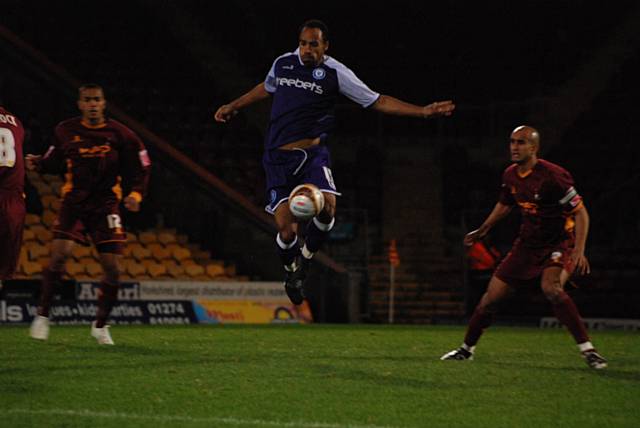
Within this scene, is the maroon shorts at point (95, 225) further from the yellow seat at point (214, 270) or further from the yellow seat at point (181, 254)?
the yellow seat at point (181, 254)

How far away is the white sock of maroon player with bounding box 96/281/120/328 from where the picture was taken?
11.0m

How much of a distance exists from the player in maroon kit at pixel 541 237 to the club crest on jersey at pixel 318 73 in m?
1.76

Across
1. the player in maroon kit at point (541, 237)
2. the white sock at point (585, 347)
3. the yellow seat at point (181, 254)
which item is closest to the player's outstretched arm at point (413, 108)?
the player in maroon kit at point (541, 237)

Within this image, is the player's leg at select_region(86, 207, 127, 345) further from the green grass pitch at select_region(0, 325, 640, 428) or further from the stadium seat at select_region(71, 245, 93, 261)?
the stadium seat at select_region(71, 245, 93, 261)

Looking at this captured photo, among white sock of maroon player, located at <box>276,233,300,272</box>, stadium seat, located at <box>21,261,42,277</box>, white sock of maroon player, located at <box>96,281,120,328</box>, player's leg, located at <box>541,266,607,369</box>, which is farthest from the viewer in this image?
stadium seat, located at <box>21,261,42,277</box>

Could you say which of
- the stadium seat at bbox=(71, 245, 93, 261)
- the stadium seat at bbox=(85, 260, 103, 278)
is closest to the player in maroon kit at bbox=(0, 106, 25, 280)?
the stadium seat at bbox=(85, 260, 103, 278)

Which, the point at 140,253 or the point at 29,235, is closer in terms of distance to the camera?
the point at 29,235

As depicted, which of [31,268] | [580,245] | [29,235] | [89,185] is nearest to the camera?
[580,245]

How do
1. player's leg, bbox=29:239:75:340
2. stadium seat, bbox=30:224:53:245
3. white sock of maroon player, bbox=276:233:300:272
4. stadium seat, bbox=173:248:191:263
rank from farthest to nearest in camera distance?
stadium seat, bbox=173:248:191:263 < stadium seat, bbox=30:224:53:245 < player's leg, bbox=29:239:75:340 < white sock of maroon player, bbox=276:233:300:272

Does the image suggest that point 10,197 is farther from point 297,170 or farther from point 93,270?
point 93,270

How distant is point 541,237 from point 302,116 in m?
2.39

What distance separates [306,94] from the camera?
10.0m

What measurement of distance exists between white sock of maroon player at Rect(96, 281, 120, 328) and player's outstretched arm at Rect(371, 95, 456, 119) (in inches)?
129

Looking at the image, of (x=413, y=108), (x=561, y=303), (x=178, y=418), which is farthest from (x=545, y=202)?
(x=178, y=418)
